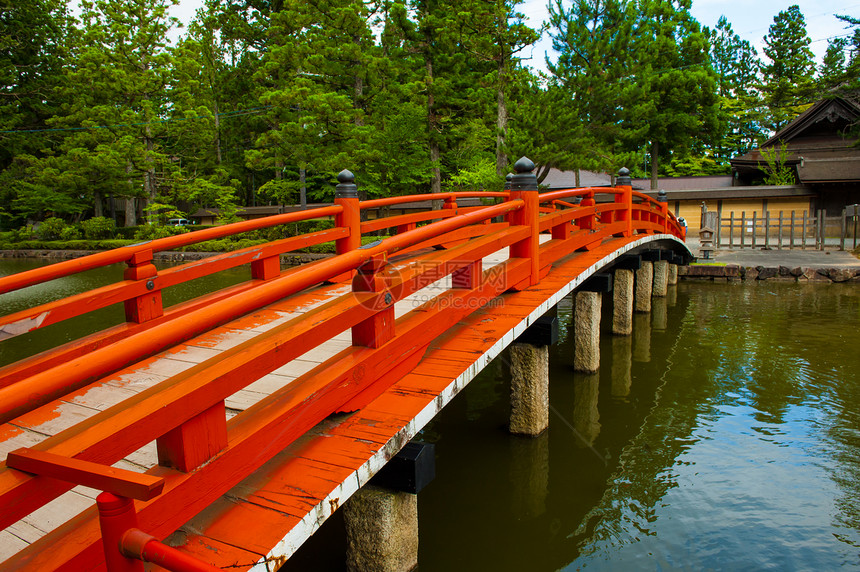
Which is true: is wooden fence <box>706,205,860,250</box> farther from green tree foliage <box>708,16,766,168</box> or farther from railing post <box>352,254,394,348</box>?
railing post <box>352,254,394,348</box>

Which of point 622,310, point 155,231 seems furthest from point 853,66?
point 155,231

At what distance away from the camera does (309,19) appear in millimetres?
23344

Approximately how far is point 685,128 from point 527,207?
2608cm

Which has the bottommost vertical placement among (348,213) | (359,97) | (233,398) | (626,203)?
(233,398)

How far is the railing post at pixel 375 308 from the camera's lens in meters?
Answer: 3.23

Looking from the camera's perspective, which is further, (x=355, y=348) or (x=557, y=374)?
(x=557, y=374)

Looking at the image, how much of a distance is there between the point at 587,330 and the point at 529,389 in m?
2.69

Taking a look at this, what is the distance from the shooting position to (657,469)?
5.74 meters

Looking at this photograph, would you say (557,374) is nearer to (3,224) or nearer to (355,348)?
(355,348)

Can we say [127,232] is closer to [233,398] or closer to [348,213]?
[348,213]

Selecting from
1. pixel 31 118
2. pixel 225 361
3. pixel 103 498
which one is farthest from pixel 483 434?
pixel 31 118

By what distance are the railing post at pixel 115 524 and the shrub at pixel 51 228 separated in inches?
1395

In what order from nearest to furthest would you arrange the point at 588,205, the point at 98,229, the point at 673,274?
the point at 588,205, the point at 673,274, the point at 98,229

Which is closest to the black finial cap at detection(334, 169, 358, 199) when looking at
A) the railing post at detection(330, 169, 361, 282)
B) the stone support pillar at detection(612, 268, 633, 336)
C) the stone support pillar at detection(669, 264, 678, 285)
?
the railing post at detection(330, 169, 361, 282)
